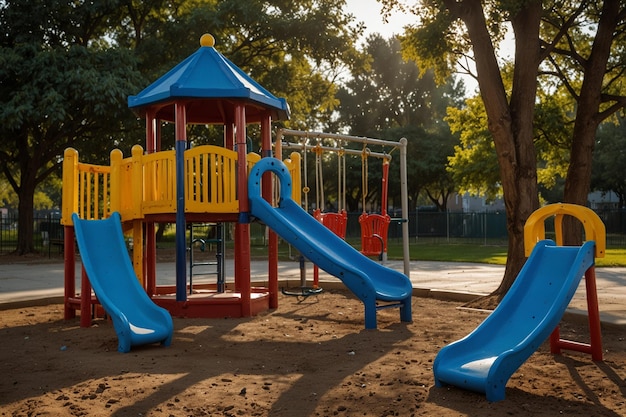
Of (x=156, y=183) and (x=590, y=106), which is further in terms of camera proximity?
(x=590, y=106)

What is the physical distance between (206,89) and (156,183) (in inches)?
61.6

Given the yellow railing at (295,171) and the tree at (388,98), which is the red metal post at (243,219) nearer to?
the yellow railing at (295,171)

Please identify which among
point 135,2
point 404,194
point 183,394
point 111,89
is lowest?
point 183,394

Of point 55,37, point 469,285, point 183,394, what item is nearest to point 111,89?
point 55,37

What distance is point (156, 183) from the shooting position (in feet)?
32.3

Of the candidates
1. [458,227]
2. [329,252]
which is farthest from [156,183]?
[458,227]

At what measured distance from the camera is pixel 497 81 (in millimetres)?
10617

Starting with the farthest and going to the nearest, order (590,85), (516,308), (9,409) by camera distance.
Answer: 1. (590,85)
2. (516,308)
3. (9,409)

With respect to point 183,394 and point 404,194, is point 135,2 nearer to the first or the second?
point 404,194

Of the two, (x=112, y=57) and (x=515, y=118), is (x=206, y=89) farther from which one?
(x=112, y=57)

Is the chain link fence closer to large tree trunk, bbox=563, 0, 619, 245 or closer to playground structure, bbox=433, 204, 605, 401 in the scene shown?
large tree trunk, bbox=563, 0, 619, 245

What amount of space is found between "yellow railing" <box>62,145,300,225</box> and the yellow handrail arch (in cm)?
440

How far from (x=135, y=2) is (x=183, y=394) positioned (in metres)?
23.4

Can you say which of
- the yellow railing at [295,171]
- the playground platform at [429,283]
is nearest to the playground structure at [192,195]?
the yellow railing at [295,171]
